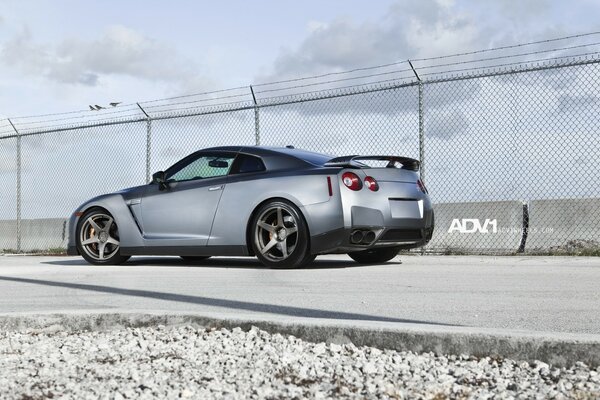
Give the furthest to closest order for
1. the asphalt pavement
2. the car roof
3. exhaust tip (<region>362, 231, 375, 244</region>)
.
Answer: the car roof
exhaust tip (<region>362, 231, 375, 244</region>)
the asphalt pavement

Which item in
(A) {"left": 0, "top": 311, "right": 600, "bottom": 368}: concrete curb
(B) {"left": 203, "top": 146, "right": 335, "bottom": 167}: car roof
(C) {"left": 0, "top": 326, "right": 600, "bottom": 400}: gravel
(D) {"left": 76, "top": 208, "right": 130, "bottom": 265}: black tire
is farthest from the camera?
(D) {"left": 76, "top": 208, "right": 130, "bottom": 265}: black tire

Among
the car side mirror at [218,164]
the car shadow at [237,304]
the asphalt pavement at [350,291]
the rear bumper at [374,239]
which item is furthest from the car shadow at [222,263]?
the car shadow at [237,304]

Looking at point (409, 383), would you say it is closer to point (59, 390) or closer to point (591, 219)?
point (59, 390)

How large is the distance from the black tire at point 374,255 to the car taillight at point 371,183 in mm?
1463

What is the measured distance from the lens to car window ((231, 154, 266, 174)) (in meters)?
9.38

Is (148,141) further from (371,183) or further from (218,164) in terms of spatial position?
(371,183)

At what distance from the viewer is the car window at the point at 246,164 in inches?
369

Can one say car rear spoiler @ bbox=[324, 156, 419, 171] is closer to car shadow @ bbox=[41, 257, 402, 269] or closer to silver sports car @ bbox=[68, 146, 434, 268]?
silver sports car @ bbox=[68, 146, 434, 268]

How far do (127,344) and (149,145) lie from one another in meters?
10.4

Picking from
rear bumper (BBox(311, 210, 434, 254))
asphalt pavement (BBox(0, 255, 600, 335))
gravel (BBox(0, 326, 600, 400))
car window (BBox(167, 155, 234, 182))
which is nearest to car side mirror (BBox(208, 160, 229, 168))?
car window (BBox(167, 155, 234, 182))

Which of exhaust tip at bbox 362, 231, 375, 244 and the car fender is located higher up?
the car fender

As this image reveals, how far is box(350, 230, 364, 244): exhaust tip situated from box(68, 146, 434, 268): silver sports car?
0.01 m

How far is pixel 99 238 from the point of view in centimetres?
1052

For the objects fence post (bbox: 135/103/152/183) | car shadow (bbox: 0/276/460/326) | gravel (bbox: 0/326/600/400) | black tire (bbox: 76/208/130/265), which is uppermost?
fence post (bbox: 135/103/152/183)
